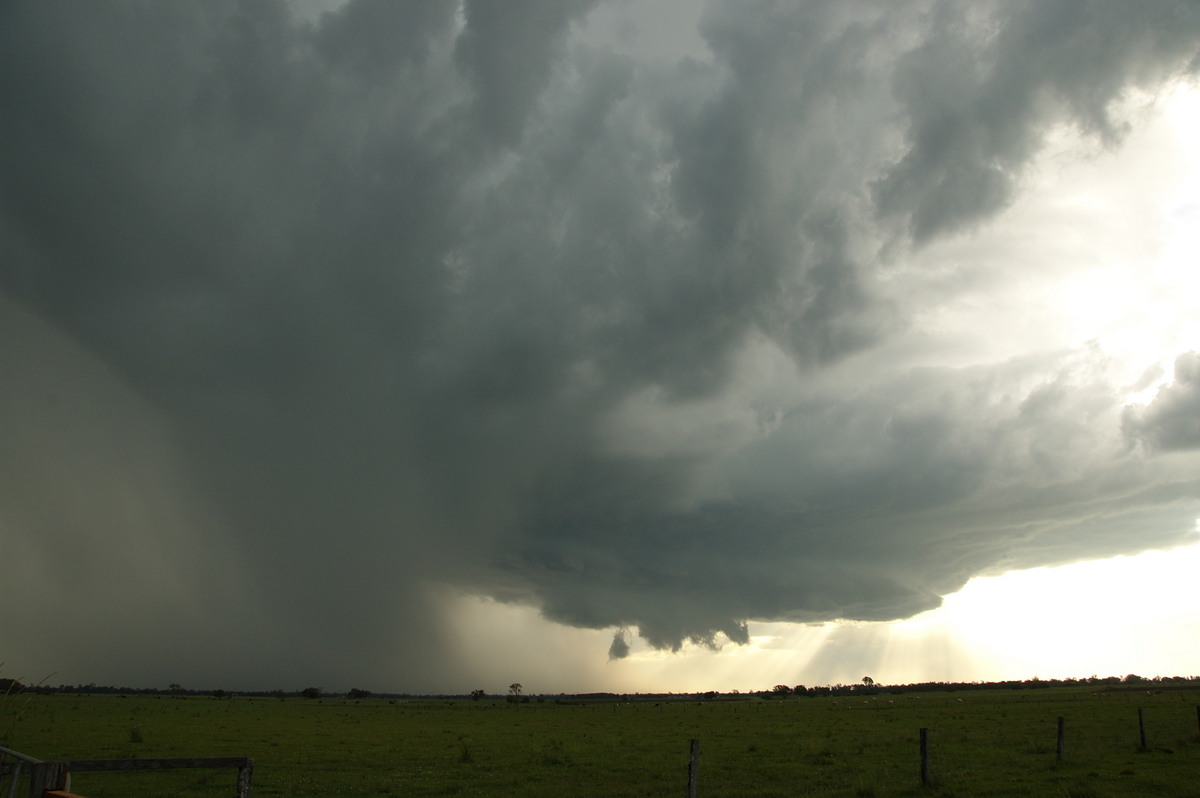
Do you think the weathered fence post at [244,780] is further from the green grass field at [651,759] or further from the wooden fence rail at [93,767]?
the green grass field at [651,759]

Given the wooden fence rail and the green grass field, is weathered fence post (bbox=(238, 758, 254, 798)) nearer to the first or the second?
the wooden fence rail

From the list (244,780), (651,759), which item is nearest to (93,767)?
(244,780)

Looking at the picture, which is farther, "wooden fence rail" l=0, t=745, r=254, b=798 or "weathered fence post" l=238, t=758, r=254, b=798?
"weathered fence post" l=238, t=758, r=254, b=798

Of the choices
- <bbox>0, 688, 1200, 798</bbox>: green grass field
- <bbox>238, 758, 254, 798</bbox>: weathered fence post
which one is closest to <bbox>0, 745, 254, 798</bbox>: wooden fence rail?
<bbox>238, 758, 254, 798</bbox>: weathered fence post

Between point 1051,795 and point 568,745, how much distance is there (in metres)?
33.7

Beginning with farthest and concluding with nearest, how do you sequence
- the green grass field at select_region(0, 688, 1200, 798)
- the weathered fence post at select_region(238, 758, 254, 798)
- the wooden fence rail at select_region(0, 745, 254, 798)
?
1. the green grass field at select_region(0, 688, 1200, 798)
2. the weathered fence post at select_region(238, 758, 254, 798)
3. the wooden fence rail at select_region(0, 745, 254, 798)

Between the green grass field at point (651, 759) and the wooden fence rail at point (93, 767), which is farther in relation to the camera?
the green grass field at point (651, 759)

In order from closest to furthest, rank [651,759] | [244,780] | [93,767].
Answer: [93,767]
[244,780]
[651,759]

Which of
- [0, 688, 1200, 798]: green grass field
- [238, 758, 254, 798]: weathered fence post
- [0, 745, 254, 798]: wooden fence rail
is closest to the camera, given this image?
[0, 745, 254, 798]: wooden fence rail

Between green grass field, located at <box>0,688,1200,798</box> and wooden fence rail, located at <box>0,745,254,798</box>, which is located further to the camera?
green grass field, located at <box>0,688,1200,798</box>

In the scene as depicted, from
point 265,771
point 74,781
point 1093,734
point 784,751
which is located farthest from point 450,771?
point 1093,734

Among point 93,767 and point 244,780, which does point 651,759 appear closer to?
point 244,780

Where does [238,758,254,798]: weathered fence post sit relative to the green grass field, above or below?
above

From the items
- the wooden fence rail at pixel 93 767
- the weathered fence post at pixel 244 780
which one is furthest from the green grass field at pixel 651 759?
the weathered fence post at pixel 244 780
